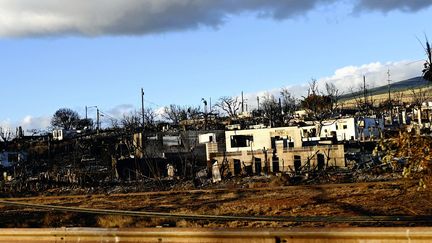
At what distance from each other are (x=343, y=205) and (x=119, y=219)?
8991 millimetres

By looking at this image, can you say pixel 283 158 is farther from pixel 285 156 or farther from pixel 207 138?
pixel 207 138

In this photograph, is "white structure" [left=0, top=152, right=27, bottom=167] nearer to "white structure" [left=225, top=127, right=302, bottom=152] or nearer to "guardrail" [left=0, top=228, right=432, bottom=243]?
"white structure" [left=225, top=127, right=302, bottom=152]

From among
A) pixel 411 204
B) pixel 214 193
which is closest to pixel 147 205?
pixel 214 193

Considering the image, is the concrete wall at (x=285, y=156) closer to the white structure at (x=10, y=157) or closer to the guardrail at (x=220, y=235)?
the white structure at (x=10, y=157)

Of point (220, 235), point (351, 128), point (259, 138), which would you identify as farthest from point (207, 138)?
point (220, 235)

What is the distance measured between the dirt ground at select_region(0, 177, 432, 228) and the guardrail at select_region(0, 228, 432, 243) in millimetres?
8533

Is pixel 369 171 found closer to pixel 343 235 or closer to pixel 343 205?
pixel 343 205

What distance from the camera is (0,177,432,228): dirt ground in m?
20.3

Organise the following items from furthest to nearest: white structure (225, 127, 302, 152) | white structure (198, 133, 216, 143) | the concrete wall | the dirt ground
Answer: white structure (198, 133, 216, 143), white structure (225, 127, 302, 152), the concrete wall, the dirt ground

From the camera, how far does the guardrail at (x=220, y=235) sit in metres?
6.89

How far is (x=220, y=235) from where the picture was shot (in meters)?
7.93

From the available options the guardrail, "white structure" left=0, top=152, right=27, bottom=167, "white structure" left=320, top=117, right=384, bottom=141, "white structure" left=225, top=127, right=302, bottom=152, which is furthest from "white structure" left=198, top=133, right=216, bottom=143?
the guardrail

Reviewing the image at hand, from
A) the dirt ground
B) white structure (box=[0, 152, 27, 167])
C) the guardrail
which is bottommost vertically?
the dirt ground

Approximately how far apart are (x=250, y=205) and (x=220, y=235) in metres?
18.2
